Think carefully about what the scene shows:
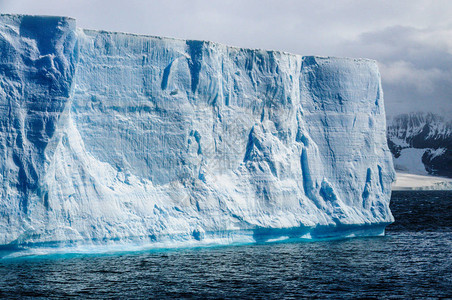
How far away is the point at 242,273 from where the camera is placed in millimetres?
16109

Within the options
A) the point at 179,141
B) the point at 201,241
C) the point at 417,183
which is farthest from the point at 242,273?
the point at 417,183

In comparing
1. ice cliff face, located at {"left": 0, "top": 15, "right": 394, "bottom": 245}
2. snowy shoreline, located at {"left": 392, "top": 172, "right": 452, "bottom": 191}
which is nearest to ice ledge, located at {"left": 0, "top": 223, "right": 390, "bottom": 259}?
ice cliff face, located at {"left": 0, "top": 15, "right": 394, "bottom": 245}

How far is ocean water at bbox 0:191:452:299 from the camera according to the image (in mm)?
14148

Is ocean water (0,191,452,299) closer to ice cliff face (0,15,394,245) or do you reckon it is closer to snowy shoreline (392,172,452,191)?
ice cliff face (0,15,394,245)

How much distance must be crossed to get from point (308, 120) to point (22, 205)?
9.84 metres

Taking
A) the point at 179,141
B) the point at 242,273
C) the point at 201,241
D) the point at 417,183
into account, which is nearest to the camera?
the point at 242,273

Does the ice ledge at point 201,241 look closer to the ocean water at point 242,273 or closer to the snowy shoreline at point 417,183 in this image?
the ocean water at point 242,273

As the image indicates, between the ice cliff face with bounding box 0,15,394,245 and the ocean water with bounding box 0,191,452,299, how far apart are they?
3.28 feet

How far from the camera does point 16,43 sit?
16.8 m

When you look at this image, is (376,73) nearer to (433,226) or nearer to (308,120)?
(308,120)

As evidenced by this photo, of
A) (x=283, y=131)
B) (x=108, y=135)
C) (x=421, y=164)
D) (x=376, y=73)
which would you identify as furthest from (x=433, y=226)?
(x=421, y=164)

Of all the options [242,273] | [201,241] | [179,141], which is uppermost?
[179,141]

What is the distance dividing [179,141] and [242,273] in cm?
484

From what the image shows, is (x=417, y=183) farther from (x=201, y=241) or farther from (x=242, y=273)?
(x=242, y=273)
